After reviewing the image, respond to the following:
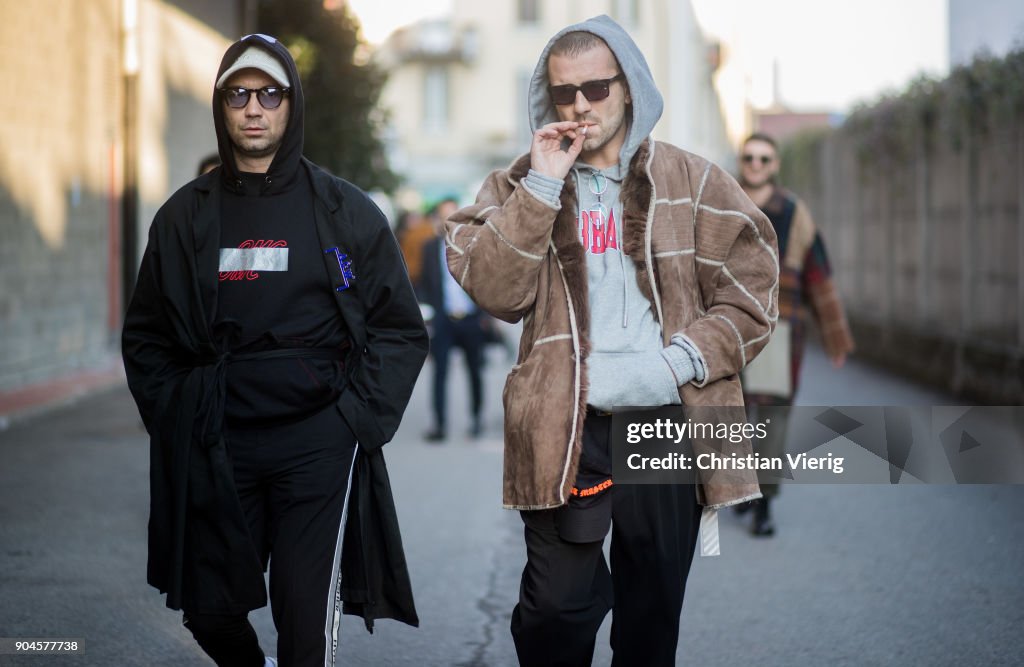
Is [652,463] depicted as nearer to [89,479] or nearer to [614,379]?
[614,379]

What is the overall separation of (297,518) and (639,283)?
1089mm

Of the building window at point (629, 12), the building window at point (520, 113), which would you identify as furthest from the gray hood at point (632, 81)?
the building window at point (520, 113)

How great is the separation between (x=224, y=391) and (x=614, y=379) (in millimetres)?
1010

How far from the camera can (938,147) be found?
44.0ft

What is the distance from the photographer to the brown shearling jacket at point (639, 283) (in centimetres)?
330

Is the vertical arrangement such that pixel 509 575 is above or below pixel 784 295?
below

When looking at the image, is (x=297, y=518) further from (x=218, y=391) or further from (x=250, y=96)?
(x=250, y=96)

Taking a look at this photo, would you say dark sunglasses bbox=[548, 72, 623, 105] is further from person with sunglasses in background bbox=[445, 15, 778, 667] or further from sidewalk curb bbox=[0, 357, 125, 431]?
sidewalk curb bbox=[0, 357, 125, 431]

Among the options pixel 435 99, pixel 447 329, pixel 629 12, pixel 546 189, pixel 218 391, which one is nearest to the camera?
pixel 546 189

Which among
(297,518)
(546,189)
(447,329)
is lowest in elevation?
(297,518)

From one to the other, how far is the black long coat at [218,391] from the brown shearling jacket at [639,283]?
0.35 metres

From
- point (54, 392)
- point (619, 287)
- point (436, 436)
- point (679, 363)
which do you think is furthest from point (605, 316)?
point (54, 392)

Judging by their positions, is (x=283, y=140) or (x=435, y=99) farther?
(x=435, y=99)

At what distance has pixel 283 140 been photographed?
367cm
